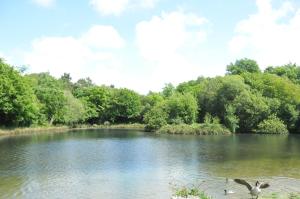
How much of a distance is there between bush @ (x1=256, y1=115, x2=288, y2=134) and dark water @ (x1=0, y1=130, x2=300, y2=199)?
25300 millimetres

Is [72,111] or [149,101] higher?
[149,101]

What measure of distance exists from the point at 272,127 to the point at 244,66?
40323 mm

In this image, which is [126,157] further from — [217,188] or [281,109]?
[281,109]

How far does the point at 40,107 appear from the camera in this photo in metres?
81.0

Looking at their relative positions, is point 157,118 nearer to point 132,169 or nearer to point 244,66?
point 244,66

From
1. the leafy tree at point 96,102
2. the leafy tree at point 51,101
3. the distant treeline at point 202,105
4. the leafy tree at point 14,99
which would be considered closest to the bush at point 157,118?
the distant treeline at point 202,105

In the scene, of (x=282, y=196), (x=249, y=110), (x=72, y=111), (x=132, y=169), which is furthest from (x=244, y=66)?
(x=282, y=196)

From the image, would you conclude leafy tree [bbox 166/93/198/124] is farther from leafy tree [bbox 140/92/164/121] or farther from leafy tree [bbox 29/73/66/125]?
leafy tree [bbox 29/73/66/125]

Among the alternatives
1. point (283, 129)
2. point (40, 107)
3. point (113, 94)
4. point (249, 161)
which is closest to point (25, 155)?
point (249, 161)

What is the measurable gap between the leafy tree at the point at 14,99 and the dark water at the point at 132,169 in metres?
23.9

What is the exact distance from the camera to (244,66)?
111062mm

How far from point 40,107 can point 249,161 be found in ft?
178

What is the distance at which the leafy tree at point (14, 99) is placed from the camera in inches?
2776

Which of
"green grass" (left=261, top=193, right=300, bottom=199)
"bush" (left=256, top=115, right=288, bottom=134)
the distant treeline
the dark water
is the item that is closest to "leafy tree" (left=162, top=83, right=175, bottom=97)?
the distant treeline
